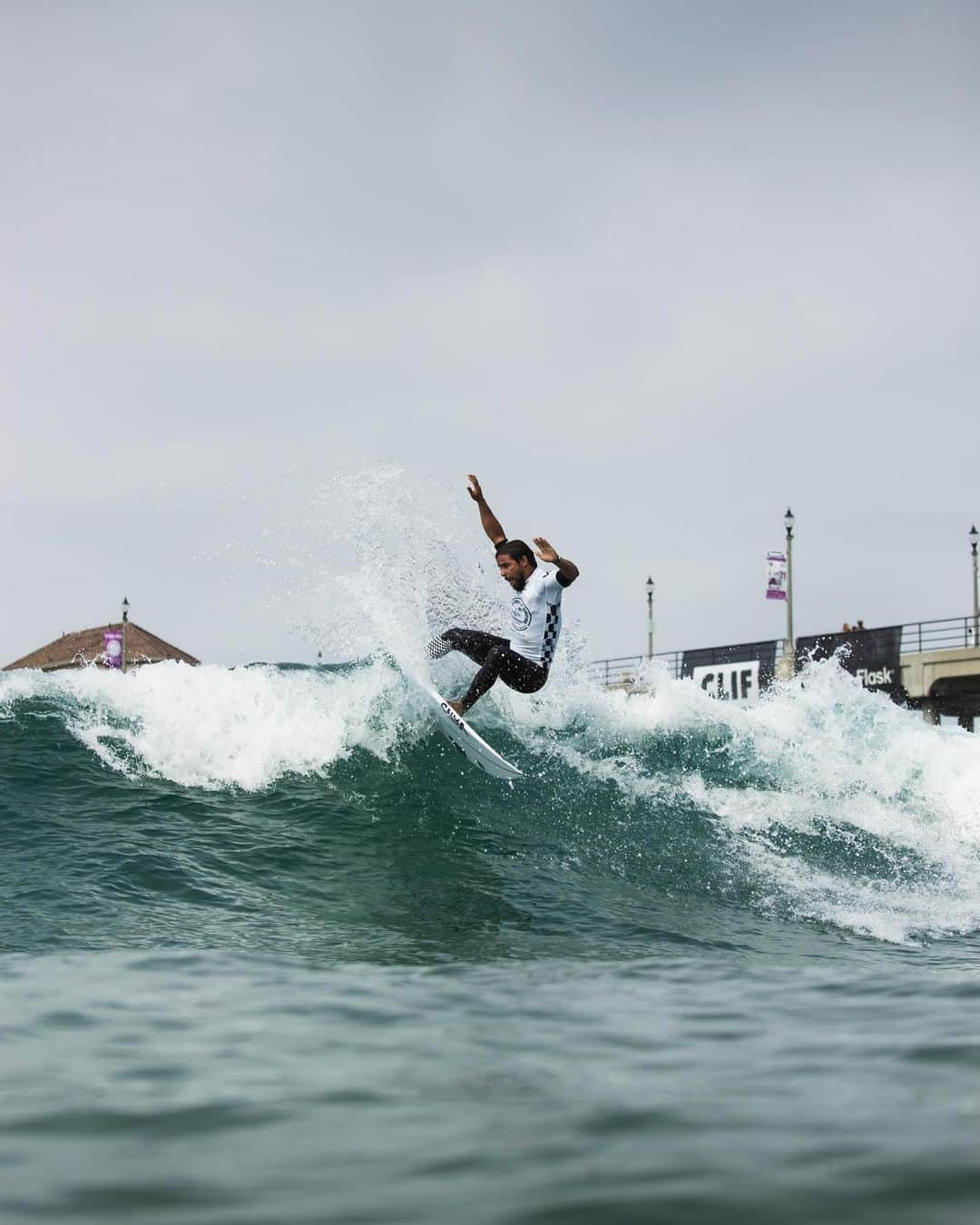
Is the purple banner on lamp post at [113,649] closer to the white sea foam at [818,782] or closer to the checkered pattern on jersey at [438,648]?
the white sea foam at [818,782]

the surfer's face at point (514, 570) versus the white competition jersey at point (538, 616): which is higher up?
the surfer's face at point (514, 570)

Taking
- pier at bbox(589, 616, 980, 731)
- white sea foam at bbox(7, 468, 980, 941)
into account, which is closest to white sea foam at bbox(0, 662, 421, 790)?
white sea foam at bbox(7, 468, 980, 941)

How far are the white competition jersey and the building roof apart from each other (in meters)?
38.5

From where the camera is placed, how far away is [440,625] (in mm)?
12023

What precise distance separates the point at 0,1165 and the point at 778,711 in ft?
42.3

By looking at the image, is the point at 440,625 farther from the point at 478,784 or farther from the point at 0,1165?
the point at 0,1165

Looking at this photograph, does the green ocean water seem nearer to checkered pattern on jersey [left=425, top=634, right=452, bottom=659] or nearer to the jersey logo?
checkered pattern on jersey [left=425, top=634, right=452, bottom=659]

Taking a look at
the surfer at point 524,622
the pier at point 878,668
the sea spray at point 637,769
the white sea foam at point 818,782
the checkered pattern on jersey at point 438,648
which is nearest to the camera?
the white sea foam at point 818,782

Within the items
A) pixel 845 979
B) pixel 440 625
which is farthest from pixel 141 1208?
pixel 440 625

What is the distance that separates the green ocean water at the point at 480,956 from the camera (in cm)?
229

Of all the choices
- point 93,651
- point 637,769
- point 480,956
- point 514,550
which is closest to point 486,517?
point 514,550

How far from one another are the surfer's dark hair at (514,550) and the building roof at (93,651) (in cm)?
3847

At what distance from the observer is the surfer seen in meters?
10.2

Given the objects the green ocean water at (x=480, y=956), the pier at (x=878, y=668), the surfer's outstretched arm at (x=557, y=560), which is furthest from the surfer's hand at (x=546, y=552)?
the pier at (x=878, y=668)
